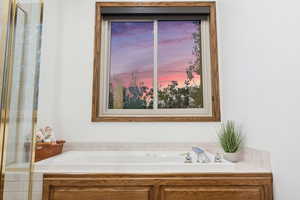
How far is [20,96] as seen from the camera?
3.12ft

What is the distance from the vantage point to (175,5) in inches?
91.3

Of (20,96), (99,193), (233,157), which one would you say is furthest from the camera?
(233,157)

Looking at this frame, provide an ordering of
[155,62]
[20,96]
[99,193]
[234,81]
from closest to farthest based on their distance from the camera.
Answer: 1. [20,96]
2. [99,193]
3. [234,81]
4. [155,62]

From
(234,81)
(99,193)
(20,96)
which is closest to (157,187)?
(99,193)

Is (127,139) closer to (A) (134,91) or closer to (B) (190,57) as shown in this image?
(A) (134,91)

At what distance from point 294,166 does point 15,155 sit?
1.39 m

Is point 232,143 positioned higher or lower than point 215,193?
higher

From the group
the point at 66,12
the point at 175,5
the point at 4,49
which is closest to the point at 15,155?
the point at 4,49

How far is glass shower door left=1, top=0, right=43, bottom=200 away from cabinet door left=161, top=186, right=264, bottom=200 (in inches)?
31.7

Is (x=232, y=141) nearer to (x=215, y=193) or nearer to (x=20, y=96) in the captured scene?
(x=215, y=193)

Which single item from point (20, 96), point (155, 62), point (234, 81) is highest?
point (155, 62)

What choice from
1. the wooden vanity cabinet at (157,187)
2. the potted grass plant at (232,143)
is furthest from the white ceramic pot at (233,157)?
the wooden vanity cabinet at (157,187)

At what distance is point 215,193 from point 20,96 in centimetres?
121

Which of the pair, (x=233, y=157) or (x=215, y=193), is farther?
(x=233, y=157)
